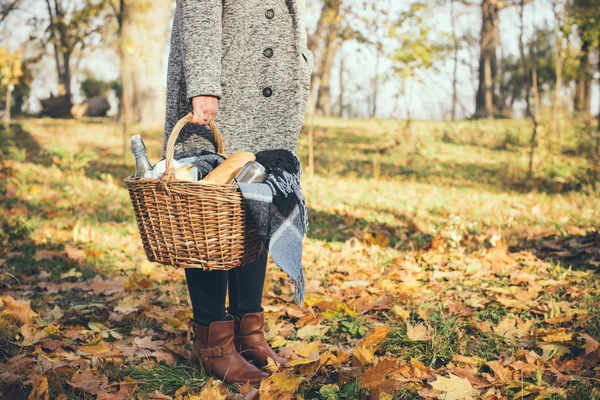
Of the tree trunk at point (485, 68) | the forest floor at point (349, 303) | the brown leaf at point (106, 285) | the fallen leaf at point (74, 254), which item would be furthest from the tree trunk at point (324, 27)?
the tree trunk at point (485, 68)

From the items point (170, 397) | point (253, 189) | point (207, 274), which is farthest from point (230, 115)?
point (170, 397)

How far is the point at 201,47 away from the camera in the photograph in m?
1.99

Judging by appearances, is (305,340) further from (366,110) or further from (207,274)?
(366,110)

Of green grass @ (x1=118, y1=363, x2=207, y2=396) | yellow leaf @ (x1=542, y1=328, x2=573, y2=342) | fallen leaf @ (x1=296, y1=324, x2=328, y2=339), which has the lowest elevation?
green grass @ (x1=118, y1=363, x2=207, y2=396)

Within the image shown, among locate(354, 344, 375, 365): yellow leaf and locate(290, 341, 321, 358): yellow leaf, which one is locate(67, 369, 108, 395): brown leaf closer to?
locate(290, 341, 321, 358): yellow leaf

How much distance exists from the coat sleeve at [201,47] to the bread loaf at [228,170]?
27cm

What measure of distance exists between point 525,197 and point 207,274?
5.96 metres

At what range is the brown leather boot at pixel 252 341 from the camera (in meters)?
2.33

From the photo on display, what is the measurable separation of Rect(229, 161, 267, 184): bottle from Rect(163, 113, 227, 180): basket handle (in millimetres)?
224

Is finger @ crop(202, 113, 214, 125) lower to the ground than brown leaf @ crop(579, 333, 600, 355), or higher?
higher

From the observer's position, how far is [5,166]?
7.37 meters

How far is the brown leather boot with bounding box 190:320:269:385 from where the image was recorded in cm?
218

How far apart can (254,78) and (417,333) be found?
4.36 feet

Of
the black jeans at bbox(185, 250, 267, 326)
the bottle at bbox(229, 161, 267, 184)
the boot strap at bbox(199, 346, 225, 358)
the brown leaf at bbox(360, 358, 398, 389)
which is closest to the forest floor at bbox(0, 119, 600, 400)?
the brown leaf at bbox(360, 358, 398, 389)
